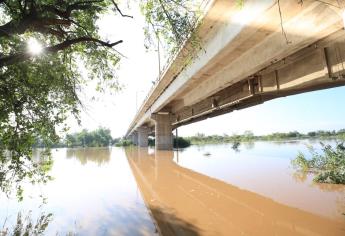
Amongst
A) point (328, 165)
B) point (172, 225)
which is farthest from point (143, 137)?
point (172, 225)

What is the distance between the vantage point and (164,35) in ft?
19.5

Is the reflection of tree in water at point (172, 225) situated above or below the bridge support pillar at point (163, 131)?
below

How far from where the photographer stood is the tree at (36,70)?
5.59 m

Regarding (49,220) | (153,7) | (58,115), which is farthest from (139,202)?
(153,7)

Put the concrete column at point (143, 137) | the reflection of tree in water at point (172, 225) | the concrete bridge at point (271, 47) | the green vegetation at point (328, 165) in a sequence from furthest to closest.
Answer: the concrete column at point (143, 137) < the green vegetation at point (328, 165) < the concrete bridge at point (271, 47) < the reflection of tree in water at point (172, 225)

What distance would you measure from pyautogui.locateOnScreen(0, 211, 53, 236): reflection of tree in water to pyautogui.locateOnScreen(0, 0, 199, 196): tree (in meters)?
0.89

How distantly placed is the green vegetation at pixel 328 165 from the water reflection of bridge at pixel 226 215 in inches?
134

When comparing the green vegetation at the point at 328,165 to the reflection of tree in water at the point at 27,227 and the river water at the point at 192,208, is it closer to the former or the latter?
the river water at the point at 192,208

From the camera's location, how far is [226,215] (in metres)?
6.26

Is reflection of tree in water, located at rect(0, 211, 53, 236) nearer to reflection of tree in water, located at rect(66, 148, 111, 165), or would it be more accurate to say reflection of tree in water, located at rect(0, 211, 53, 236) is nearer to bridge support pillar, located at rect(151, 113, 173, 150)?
reflection of tree in water, located at rect(66, 148, 111, 165)

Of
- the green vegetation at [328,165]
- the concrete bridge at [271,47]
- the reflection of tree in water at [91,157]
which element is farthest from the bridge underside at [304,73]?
the reflection of tree in water at [91,157]

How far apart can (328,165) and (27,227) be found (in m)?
11.0

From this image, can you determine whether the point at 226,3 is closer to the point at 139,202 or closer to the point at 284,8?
the point at 284,8

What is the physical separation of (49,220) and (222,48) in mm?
7575
